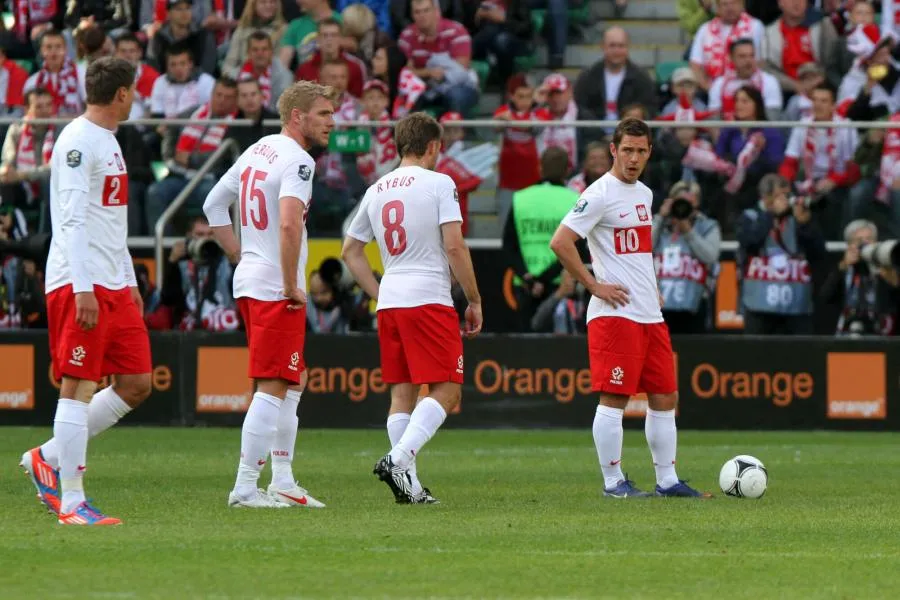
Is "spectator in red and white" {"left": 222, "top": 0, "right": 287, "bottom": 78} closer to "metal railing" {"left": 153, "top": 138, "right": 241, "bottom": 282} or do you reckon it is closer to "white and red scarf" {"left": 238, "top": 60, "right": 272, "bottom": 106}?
"white and red scarf" {"left": 238, "top": 60, "right": 272, "bottom": 106}

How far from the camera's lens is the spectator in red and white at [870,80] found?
727 inches

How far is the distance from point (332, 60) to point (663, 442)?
397 inches

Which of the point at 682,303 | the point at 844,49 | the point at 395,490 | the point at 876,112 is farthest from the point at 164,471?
the point at 844,49

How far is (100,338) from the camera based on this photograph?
346 inches

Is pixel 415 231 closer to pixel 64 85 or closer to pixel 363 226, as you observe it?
pixel 363 226

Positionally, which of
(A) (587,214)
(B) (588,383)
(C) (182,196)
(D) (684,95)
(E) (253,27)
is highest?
(E) (253,27)

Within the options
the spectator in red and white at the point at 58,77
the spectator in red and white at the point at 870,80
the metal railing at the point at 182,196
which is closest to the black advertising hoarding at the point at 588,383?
the metal railing at the point at 182,196

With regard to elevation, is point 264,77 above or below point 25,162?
above

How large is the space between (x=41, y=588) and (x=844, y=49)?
15.2m

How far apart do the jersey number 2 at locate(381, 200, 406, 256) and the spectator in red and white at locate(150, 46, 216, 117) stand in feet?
30.3

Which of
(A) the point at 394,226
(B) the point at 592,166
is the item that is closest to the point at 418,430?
(A) the point at 394,226

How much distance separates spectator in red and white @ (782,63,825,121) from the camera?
18.9 m

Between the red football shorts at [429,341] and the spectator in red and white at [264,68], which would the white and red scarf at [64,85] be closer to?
the spectator in red and white at [264,68]

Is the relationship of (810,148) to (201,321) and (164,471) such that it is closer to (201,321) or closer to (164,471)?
(201,321)
